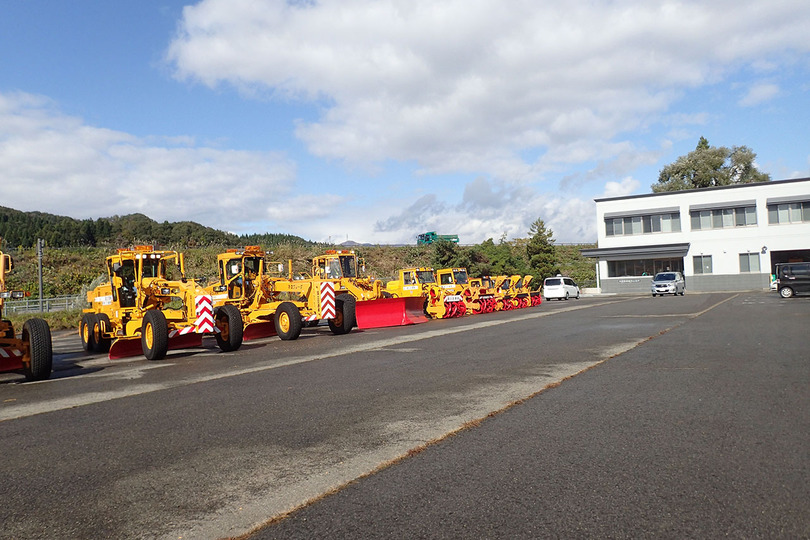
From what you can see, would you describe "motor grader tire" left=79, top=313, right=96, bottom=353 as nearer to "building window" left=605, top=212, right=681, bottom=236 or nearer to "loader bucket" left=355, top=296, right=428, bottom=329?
"loader bucket" left=355, top=296, right=428, bottom=329

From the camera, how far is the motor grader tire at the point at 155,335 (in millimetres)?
13805

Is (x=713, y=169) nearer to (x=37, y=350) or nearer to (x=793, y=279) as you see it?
(x=793, y=279)

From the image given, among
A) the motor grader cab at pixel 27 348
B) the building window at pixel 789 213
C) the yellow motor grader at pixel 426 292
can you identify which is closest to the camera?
the motor grader cab at pixel 27 348

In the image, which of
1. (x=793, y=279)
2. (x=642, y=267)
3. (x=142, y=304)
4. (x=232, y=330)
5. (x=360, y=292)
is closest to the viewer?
(x=232, y=330)

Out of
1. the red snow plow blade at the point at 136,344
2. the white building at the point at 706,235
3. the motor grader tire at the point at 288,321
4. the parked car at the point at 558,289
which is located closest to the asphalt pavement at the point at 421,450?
the red snow plow blade at the point at 136,344

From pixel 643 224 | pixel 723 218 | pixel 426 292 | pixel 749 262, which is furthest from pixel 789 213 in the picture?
pixel 426 292

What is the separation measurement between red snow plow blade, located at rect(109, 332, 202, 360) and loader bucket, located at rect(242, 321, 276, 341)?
8.63 ft

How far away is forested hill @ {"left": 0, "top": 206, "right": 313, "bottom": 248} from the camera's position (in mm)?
69125

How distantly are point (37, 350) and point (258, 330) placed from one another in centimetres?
821

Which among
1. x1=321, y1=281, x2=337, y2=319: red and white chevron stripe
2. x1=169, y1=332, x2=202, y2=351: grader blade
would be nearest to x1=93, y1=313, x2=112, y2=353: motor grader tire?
x1=169, y1=332, x2=202, y2=351: grader blade

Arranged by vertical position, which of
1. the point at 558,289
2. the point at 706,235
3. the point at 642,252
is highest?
the point at 706,235

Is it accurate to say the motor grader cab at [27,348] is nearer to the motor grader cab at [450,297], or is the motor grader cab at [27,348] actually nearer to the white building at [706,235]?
the motor grader cab at [450,297]

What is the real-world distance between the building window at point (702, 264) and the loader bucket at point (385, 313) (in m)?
38.6

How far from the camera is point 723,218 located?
52.6 metres
